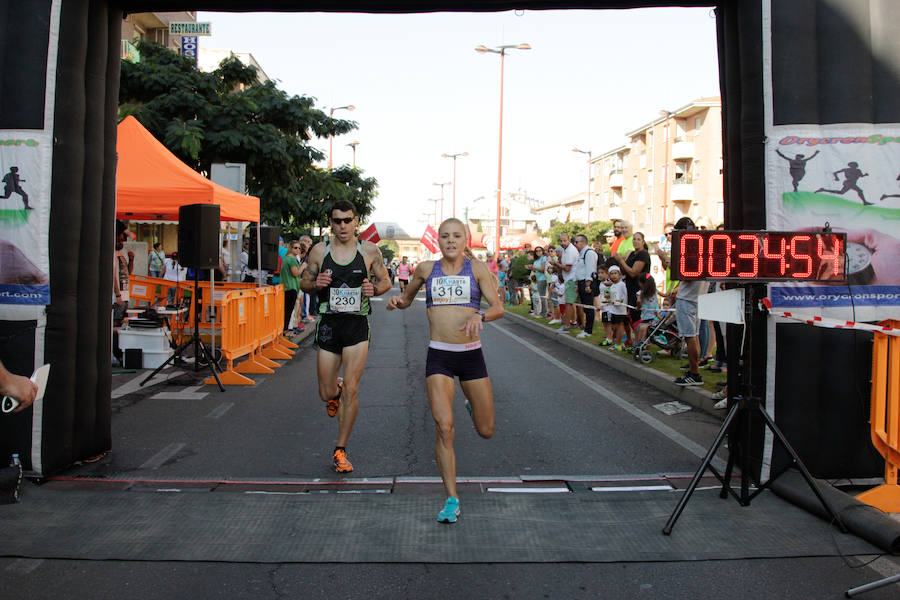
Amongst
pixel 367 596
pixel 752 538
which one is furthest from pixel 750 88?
pixel 367 596

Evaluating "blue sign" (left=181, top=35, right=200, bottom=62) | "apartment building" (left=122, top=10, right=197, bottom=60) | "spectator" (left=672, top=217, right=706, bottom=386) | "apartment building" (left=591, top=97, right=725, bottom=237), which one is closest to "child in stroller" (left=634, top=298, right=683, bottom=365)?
"spectator" (left=672, top=217, right=706, bottom=386)

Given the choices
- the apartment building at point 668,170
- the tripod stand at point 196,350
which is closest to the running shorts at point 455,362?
the tripod stand at point 196,350

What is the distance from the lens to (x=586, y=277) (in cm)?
1516

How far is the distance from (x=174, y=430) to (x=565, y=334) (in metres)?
10.3

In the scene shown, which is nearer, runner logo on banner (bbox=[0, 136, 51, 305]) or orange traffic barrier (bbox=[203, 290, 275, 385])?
runner logo on banner (bbox=[0, 136, 51, 305])

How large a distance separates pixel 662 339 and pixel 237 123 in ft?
50.4

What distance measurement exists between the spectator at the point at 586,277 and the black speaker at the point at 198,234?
24.6 feet

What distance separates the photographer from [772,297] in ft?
18.6

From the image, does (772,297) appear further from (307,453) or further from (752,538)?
(307,453)

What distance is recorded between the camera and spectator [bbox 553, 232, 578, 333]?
1677 cm

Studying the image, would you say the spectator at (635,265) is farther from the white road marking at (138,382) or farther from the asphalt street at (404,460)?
the white road marking at (138,382)

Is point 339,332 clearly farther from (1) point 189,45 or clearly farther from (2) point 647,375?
(1) point 189,45

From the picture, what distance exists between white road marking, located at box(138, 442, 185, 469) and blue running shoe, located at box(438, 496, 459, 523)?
2698 millimetres

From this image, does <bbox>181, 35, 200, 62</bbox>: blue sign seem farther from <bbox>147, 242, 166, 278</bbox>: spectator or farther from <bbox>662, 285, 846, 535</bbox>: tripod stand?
<bbox>662, 285, 846, 535</bbox>: tripod stand
